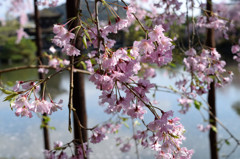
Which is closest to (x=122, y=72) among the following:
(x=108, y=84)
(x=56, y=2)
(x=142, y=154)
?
(x=108, y=84)

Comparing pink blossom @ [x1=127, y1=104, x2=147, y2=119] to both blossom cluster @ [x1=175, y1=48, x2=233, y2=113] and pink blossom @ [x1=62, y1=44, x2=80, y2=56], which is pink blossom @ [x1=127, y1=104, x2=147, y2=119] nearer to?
pink blossom @ [x1=62, y1=44, x2=80, y2=56]

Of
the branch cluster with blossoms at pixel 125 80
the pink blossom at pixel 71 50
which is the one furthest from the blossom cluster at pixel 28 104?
the pink blossom at pixel 71 50

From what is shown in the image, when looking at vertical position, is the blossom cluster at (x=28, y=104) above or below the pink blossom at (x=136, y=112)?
above

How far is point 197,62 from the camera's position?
38.9 inches

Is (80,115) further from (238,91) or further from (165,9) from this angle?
(238,91)

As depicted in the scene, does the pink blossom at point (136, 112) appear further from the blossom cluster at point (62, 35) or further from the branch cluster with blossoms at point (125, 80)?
the blossom cluster at point (62, 35)

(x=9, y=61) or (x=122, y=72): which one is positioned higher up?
(x=122, y=72)

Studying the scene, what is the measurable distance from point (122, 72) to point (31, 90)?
21 cm

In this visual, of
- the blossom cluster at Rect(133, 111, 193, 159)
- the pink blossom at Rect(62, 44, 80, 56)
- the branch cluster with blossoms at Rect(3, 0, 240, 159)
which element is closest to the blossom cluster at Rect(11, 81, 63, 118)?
the branch cluster with blossoms at Rect(3, 0, 240, 159)

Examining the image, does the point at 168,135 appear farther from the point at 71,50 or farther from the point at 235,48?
the point at 235,48

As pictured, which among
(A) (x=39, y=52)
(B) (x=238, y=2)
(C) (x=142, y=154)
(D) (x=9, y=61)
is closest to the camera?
(A) (x=39, y=52)

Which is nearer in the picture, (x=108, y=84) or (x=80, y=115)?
(x=108, y=84)

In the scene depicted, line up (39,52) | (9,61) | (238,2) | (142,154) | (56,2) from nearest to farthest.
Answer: (56,2)
(39,52)
(142,154)
(238,2)
(9,61)

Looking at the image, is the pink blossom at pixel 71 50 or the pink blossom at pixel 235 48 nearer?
the pink blossom at pixel 71 50
